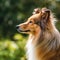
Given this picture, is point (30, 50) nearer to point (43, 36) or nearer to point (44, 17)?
point (43, 36)

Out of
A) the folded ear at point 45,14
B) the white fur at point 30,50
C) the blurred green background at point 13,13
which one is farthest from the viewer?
the blurred green background at point 13,13

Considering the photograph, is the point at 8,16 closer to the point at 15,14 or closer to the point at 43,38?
the point at 15,14

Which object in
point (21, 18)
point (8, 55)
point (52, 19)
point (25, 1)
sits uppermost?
point (25, 1)

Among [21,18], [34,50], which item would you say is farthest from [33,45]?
[21,18]

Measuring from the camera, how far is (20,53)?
38.9ft

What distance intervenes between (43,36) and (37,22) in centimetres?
32

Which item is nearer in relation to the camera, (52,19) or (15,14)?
(52,19)

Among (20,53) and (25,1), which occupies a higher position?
(25,1)

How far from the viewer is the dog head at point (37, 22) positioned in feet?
29.3

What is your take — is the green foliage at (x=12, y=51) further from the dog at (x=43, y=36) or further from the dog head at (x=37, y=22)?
the dog head at (x=37, y=22)

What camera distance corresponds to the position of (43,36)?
29.5 feet

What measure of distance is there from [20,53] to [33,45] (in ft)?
8.73

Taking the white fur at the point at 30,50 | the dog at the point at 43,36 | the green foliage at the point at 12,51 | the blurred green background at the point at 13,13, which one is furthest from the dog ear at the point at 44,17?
the blurred green background at the point at 13,13

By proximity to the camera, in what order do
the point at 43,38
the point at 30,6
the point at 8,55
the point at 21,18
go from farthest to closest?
the point at 30,6, the point at 21,18, the point at 8,55, the point at 43,38
